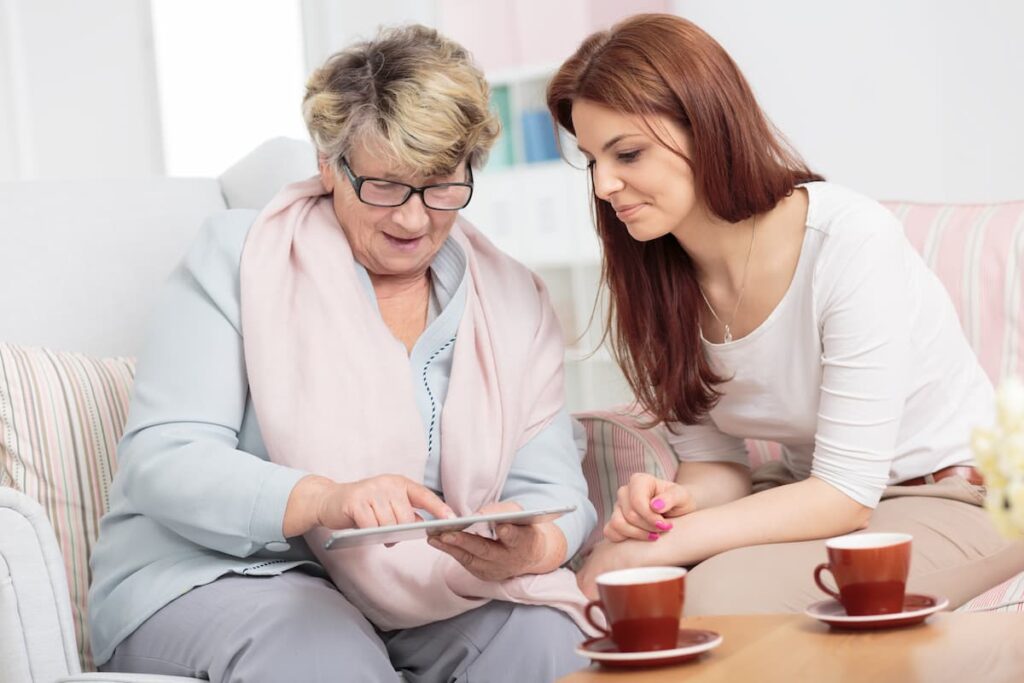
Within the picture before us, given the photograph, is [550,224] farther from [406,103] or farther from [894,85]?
[406,103]


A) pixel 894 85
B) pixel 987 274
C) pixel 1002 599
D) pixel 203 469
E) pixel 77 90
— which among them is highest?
pixel 77 90

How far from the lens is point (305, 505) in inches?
55.4

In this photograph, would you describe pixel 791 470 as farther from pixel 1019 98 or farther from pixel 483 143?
pixel 1019 98

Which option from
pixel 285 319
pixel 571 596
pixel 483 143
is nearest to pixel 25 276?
pixel 285 319

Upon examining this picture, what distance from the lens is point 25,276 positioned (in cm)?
189

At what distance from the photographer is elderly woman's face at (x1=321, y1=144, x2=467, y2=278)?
1.63 meters

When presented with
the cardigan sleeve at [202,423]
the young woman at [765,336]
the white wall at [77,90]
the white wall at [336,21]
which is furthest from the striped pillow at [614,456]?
the white wall at [336,21]

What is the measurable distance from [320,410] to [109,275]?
0.60 meters

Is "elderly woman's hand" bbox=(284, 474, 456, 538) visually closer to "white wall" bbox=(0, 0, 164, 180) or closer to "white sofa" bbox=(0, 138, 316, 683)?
"white sofa" bbox=(0, 138, 316, 683)

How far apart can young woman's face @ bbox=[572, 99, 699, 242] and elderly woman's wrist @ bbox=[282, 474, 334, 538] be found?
549 millimetres

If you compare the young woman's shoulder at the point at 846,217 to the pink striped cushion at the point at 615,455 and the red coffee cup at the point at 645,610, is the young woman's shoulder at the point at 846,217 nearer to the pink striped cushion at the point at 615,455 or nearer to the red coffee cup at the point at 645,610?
the pink striped cushion at the point at 615,455

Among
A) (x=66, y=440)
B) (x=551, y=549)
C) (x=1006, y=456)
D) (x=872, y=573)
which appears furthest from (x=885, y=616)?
(x=66, y=440)

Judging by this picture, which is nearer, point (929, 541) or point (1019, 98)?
point (929, 541)

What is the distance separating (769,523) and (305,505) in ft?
1.99
